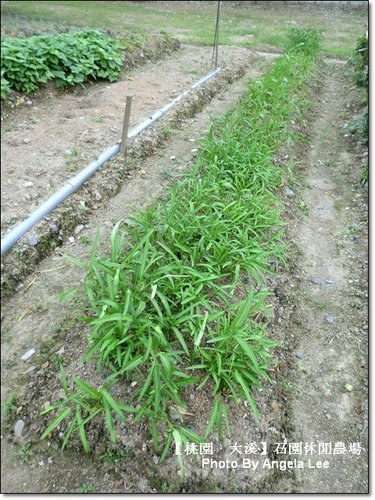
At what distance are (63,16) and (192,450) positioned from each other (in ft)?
5.84

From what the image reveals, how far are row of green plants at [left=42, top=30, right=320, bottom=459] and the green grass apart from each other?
0.97 meters

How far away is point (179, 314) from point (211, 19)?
2502 millimetres

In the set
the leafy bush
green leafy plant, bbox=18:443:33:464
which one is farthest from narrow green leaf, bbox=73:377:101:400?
the leafy bush

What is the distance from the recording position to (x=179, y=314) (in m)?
1.74

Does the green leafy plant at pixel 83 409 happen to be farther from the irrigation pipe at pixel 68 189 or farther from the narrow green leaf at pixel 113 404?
the irrigation pipe at pixel 68 189

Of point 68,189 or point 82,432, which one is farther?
point 68,189

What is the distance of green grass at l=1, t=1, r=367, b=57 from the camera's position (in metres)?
1.79

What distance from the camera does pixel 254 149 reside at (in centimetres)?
311

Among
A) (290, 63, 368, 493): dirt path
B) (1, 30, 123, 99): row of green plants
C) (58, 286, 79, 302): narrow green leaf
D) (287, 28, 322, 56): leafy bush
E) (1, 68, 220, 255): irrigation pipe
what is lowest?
(290, 63, 368, 493): dirt path

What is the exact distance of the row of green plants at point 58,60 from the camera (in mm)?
1180

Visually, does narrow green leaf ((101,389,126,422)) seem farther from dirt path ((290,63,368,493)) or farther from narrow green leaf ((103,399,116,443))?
dirt path ((290,63,368,493))

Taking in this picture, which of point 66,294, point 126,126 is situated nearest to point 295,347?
point 66,294

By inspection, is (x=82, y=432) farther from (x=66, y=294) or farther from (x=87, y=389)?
(x=66, y=294)

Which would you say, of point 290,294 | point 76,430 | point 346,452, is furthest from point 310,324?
point 76,430
